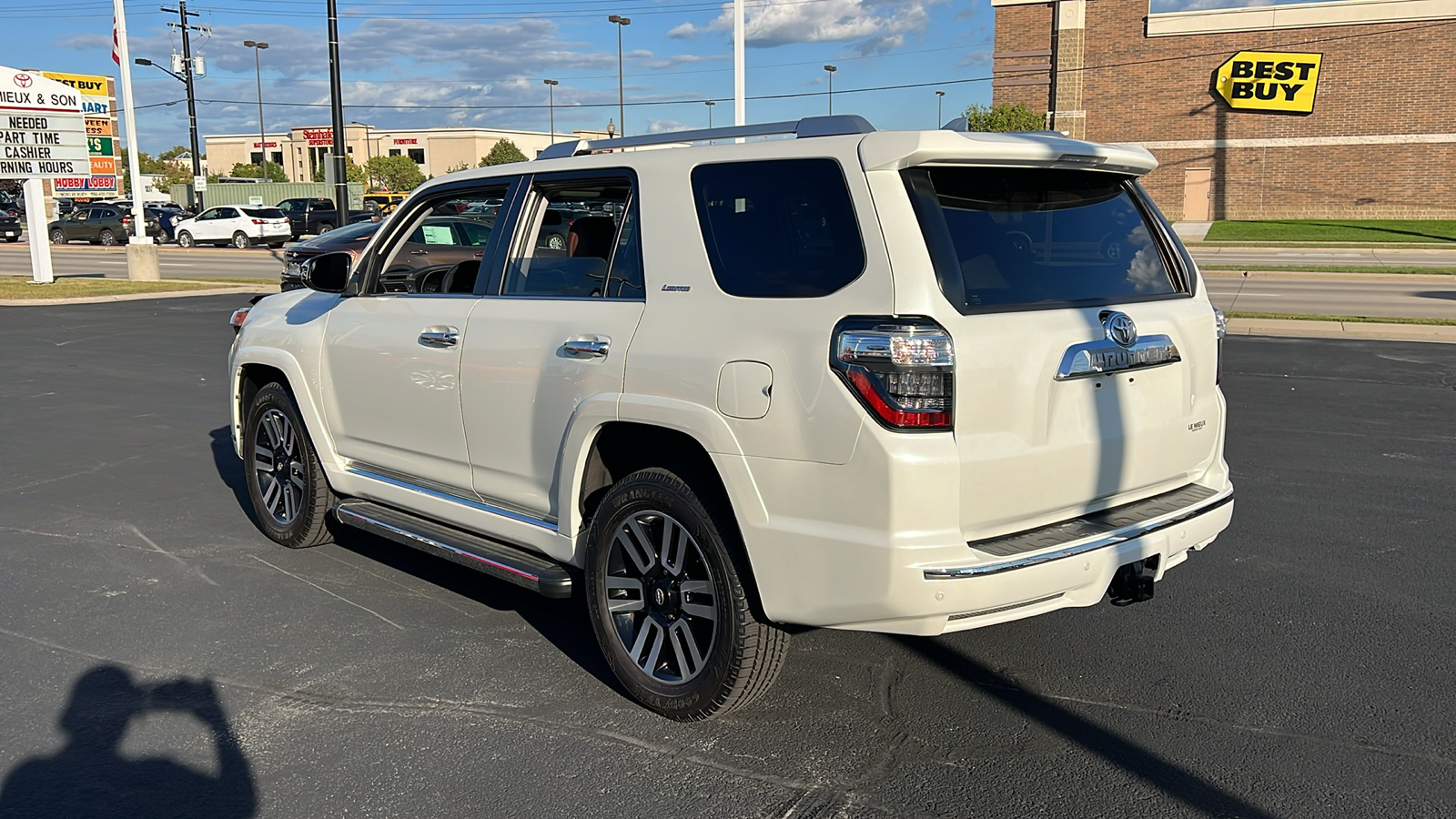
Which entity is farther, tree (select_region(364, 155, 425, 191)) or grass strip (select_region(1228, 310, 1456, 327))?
tree (select_region(364, 155, 425, 191))

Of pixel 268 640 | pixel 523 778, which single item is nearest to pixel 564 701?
pixel 523 778

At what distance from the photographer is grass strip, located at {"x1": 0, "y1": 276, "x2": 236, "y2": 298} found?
2153 centimetres

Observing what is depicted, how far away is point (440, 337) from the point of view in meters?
4.90

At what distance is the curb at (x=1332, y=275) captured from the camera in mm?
22344

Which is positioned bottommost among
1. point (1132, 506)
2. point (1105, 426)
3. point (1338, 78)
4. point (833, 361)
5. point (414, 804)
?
point (414, 804)

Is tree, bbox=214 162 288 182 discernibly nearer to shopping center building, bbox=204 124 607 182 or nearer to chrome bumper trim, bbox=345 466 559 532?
shopping center building, bbox=204 124 607 182

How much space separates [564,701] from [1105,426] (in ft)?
6.90

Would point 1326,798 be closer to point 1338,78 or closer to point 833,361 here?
point 833,361

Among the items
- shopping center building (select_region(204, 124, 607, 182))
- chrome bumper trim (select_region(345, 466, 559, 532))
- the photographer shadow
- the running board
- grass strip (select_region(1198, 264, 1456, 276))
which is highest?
shopping center building (select_region(204, 124, 607, 182))

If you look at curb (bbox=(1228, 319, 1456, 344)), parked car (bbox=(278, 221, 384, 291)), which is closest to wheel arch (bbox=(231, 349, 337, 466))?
curb (bbox=(1228, 319, 1456, 344))

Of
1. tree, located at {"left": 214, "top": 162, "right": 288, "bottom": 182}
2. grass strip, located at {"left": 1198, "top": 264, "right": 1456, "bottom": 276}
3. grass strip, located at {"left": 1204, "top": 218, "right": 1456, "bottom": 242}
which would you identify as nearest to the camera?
grass strip, located at {"left": 1198, "top": 264, "right": 1456, "bottom": 276}

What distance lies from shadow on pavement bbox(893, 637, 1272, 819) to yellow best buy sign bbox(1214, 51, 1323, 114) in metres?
46.6

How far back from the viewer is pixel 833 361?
3471 mm

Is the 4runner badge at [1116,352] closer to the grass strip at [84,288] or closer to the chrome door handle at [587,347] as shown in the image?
the chrome door handle at [587,347]
